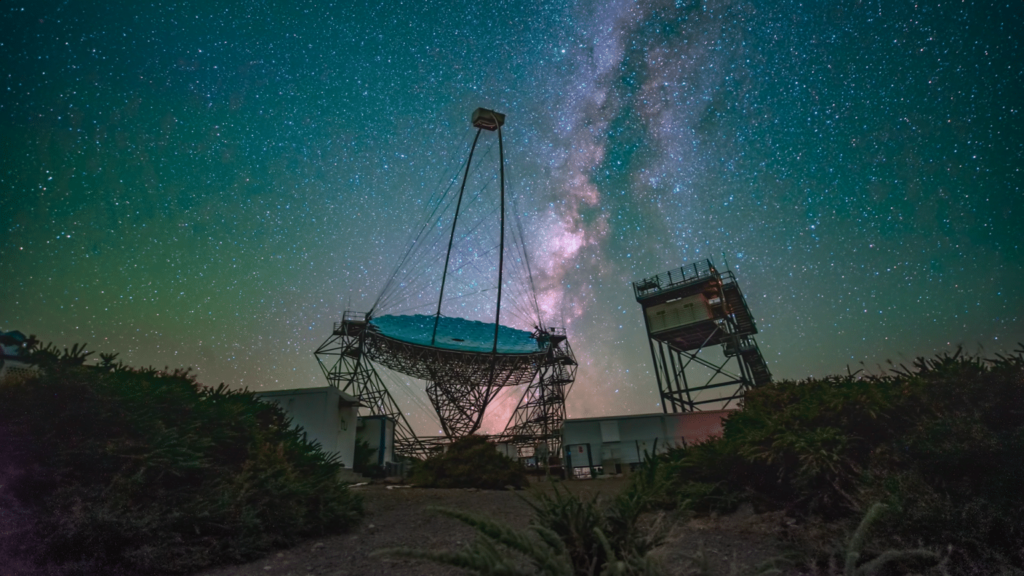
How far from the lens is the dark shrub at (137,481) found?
5.52m

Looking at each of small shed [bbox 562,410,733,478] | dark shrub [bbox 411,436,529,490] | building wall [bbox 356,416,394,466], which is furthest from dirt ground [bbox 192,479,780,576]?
small shed [bbox 562,410,733,478]

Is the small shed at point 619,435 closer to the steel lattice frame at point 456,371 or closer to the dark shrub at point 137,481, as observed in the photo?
the steel lattice frame at point 456,371

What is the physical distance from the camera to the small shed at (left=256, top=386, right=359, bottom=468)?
1994cm

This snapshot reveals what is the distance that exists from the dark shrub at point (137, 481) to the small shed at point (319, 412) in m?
11.9

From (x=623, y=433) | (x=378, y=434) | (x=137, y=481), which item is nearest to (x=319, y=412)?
(x=378, y=434)

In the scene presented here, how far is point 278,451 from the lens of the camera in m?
8.88

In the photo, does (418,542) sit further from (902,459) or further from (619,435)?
(619,435)

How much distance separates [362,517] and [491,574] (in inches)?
341

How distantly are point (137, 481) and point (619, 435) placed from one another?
84.7ft

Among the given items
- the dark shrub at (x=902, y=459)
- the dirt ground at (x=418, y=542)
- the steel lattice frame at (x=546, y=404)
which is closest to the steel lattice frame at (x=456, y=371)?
the steel lattice frame at (x=546, y=404)

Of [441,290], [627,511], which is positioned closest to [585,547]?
[627,511]

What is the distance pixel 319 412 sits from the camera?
20.2m

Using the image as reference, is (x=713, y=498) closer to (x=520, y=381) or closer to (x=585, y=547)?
(x=585, y=547)

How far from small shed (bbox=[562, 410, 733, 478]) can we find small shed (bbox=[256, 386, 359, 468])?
12707mm
